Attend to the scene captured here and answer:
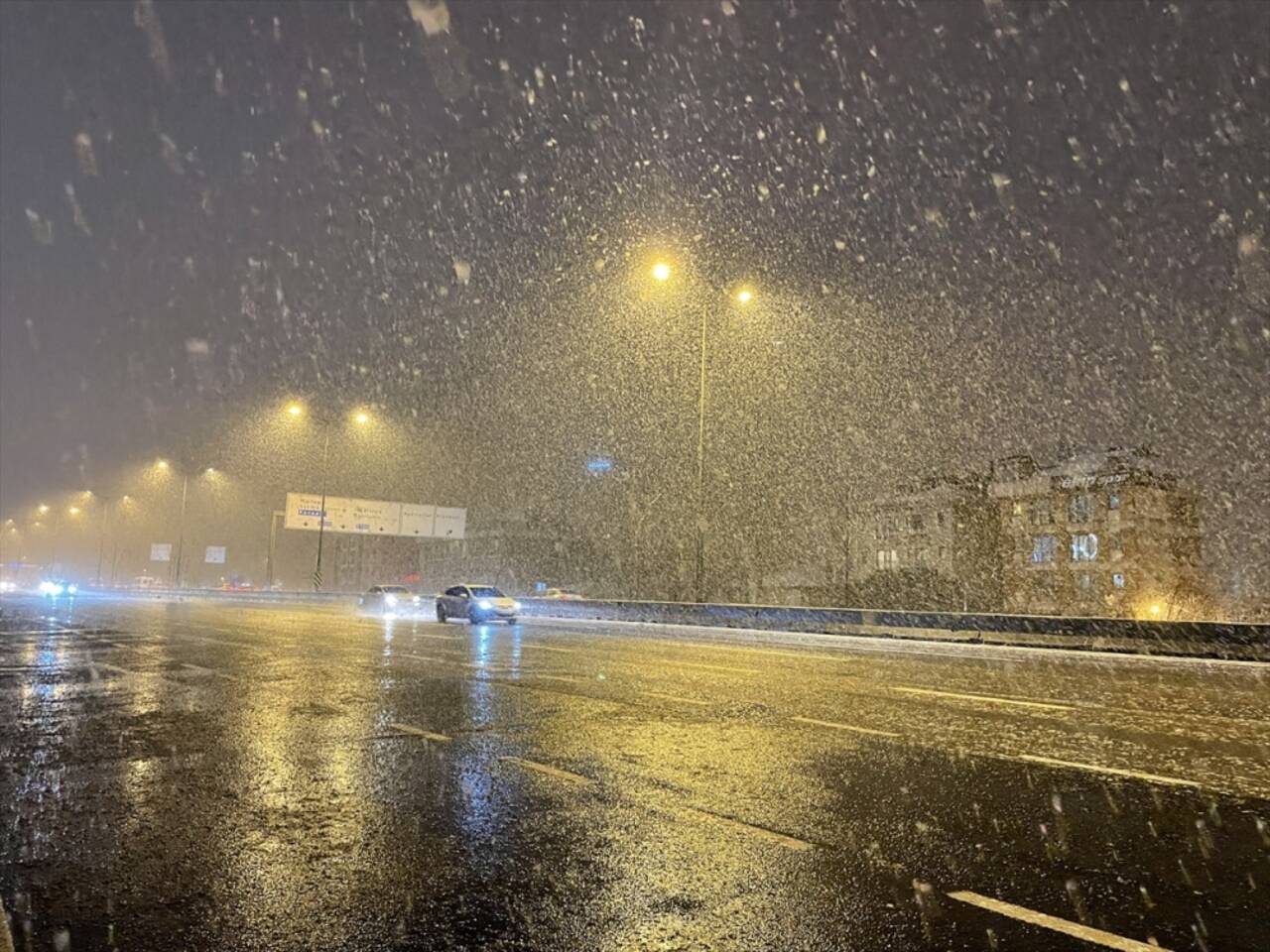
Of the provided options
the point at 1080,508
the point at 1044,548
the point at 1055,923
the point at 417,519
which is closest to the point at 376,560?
the point at 417,519

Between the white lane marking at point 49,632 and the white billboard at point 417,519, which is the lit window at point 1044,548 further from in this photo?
the white lane marking at point 49,632

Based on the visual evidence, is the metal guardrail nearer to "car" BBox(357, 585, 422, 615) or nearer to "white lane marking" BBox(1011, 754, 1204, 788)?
"car" BBox(357, 585, 422, 615)

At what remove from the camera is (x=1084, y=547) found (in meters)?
63.2

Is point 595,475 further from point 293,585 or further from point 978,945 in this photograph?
point 978,945

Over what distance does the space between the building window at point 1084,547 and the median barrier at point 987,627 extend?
4064 cm

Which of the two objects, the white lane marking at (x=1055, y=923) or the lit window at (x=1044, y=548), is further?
the lit window at (x=1044, y=548)

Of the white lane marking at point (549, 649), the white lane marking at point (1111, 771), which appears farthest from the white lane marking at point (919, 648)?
the white lane marking at point (1111, 771)

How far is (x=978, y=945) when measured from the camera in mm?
3910

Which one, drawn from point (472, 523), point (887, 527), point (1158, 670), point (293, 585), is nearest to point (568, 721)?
point (1158, 670)

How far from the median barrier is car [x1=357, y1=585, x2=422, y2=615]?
34.6ft

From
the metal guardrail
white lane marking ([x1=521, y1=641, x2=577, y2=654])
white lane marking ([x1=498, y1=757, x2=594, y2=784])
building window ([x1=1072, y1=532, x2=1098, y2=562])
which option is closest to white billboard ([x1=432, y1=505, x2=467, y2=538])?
the metal guardrail

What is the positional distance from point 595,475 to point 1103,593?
132 feet

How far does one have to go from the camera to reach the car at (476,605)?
1271 inches

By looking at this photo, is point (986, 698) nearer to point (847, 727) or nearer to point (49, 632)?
point (847, 727)
